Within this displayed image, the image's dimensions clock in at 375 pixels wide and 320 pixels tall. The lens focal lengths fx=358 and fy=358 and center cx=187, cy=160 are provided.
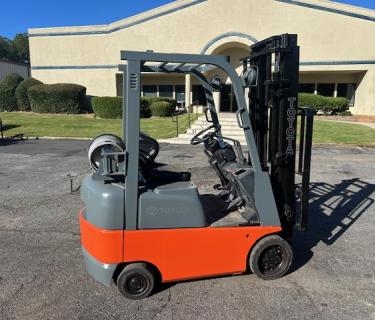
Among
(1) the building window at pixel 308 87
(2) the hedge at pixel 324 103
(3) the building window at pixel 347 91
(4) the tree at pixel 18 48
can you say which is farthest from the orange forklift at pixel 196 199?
(4) the tree at pixel 18 48

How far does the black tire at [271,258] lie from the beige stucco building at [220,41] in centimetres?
2106

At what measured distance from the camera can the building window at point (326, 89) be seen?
28.1 metres

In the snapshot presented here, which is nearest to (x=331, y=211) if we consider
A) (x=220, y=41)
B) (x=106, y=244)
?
(x=106, y=244)

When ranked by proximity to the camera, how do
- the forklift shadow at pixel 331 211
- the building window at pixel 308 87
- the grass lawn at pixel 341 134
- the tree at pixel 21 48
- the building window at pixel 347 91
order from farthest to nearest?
the tree at pixel 21 48 < the building window at pixel 308 87 < the building window at pixel 347 91 < the grass lawn at pixel 341 134 < the forklift shadow at pixel 331 211

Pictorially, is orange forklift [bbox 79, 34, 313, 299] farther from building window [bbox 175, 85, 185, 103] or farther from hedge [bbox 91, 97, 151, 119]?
building window [bbox 175, 85, 185, 103]

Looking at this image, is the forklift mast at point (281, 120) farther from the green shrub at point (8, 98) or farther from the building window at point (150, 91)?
the green shrub at point (8, 98)

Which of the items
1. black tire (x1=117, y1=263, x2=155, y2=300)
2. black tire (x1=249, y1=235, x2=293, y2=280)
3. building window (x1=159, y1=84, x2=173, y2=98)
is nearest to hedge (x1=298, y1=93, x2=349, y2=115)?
building window (x1=159, y1=84, x2=173, y2=98)

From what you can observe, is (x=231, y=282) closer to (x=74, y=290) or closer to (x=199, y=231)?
(x=199, y=231)

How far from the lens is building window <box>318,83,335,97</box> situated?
28.1 metres

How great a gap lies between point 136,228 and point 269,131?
1.99m

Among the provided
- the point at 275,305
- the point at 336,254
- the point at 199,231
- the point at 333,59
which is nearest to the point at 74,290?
the point at 199,231

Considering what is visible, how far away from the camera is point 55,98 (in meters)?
26.5

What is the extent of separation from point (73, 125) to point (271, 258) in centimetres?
1975

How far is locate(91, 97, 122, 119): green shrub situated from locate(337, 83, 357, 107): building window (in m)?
17.0
